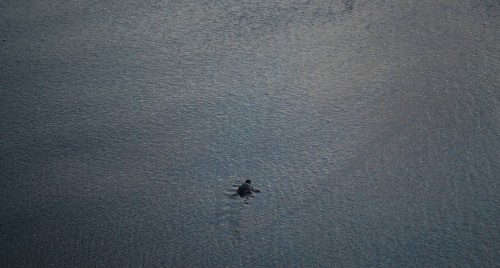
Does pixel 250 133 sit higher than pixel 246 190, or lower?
higher

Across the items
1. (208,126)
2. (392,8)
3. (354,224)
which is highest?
(392,8)

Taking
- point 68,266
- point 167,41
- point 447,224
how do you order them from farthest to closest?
point 167,41 < point 447,224 < point 68,266

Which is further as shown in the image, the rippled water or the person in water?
the person in water

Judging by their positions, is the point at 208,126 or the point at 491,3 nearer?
the point at 208,126

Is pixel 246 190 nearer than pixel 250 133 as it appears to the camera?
Yes

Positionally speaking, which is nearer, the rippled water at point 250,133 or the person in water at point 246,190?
the rippled water at point 250,133

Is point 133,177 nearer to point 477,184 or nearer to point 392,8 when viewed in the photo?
point 477,184

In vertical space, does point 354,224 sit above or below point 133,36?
below

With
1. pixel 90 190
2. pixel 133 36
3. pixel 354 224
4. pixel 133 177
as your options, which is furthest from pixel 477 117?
pixel 133 36
